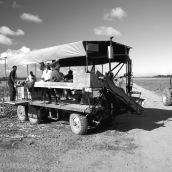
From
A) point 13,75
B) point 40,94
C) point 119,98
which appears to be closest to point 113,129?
point 119,98

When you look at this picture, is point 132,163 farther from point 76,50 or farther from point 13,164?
point 76,50

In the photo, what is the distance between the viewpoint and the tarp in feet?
30.5

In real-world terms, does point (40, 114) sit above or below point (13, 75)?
below

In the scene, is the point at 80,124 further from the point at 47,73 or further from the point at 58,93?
the point at 47,73

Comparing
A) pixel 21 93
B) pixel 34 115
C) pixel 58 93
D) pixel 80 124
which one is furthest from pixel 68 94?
pixel 80 124

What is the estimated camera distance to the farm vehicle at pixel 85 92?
9.27 metres

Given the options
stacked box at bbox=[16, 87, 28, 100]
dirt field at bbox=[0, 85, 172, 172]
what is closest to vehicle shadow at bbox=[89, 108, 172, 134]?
dirt field at bbox=[0, 85, 172, 172]

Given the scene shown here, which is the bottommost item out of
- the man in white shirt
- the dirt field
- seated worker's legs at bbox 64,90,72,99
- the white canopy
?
the dirt field

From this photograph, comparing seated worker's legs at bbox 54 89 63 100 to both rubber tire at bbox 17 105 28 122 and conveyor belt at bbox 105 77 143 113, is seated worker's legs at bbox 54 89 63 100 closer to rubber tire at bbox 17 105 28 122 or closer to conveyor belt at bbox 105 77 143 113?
rubber tire at bbox 17 105 28 122

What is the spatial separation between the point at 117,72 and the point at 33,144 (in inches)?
194

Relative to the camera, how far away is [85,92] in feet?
31.4

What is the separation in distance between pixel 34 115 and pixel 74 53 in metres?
4.17

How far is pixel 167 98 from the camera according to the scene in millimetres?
18000

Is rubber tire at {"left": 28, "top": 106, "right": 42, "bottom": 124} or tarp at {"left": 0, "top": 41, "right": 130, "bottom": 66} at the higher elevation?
tarp at {"left": 0, "top": 41, "right": 130, "bottom": 66}
